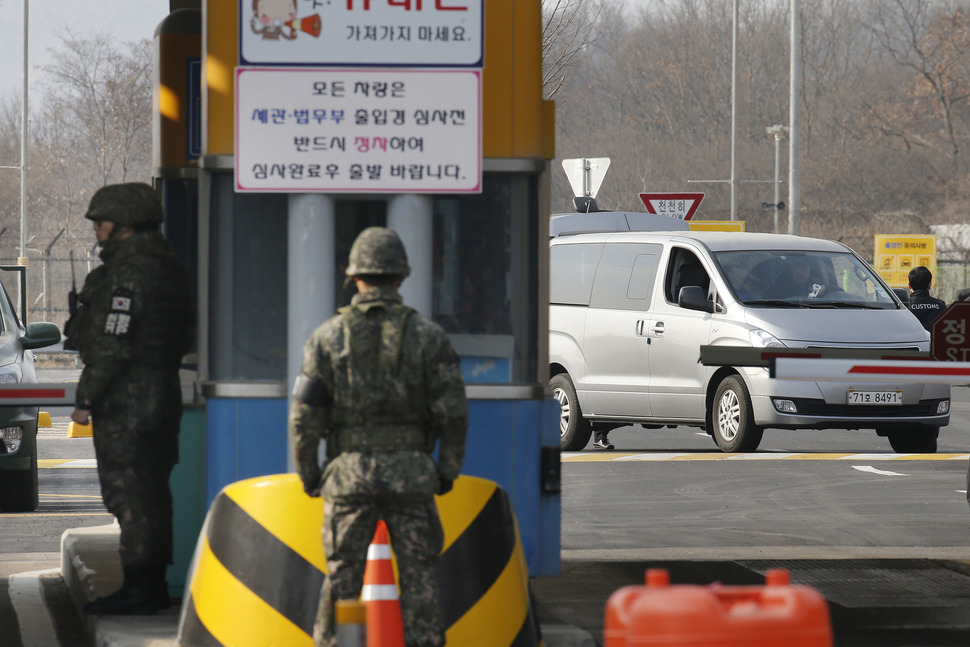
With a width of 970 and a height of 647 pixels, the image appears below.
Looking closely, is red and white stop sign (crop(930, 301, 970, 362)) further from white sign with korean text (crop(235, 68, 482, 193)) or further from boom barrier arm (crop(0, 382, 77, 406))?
boom barrier arm (crop(0, 382, 77, 406))

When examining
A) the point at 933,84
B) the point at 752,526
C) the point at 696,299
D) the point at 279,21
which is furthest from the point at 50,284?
the point at 933,84

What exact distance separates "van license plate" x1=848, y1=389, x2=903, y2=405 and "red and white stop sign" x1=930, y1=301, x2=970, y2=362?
551 cm

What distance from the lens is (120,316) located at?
6586 mm

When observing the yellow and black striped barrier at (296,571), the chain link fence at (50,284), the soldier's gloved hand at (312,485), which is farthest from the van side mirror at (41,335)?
the chain link fence at (50,284)

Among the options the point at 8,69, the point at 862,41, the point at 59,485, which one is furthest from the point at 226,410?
the point at 8,69

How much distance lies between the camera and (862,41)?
78.9 m

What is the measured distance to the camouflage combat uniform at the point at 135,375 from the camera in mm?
6598

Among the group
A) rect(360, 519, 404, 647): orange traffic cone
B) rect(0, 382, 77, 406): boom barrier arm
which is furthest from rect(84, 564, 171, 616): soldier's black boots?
rect(360, 519, 404, 647): orange traffic cone

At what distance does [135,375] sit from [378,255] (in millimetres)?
2014

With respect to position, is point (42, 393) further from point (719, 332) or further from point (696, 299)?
point (696, 299)

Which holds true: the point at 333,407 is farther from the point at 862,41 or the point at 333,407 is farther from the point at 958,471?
the point at 862,41

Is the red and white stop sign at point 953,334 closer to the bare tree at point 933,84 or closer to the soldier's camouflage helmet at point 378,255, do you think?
the soldier's camouflage helmet at point 378,255

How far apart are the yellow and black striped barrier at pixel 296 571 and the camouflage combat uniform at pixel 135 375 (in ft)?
3.03

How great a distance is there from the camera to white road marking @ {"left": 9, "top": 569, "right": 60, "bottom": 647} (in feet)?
22.9
